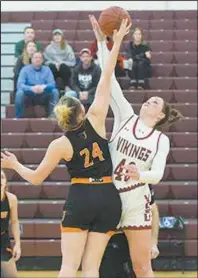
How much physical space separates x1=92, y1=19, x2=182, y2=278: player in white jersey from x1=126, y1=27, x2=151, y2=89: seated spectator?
5.22 m

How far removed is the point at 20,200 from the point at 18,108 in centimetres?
153

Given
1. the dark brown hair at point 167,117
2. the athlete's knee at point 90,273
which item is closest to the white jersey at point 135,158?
the dark brown hair at point 167,117

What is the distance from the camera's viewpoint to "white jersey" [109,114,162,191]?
164 inches

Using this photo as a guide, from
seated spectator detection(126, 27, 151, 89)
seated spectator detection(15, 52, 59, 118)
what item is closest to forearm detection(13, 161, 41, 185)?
seated spectator detection(15, 52, 59, 118)

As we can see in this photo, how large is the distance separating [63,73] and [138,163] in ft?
18.3

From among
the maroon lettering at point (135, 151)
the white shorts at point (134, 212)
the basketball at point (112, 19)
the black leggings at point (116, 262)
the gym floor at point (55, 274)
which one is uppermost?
the basketball at point (112, 19)

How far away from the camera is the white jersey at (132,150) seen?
4.16 m

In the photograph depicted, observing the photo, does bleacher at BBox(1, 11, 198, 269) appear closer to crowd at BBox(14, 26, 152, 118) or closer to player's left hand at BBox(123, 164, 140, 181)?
crowd at BBox(14, 26, 152, 118)

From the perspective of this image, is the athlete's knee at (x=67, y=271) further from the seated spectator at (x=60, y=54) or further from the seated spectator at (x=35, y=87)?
the seated spectator at (x=60, y=54)

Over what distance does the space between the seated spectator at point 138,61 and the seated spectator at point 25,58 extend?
142 centimetres

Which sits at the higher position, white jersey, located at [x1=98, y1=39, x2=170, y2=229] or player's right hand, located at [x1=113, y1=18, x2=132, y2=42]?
player's right hand, located at [x1=113, y1=18, x2=132, y2=42]

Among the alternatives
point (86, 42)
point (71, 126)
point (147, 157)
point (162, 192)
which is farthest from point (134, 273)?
point (86, 42)

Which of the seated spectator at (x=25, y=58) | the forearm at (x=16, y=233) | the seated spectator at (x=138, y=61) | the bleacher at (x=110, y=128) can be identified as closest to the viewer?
the forearm at (x=16, y=233)

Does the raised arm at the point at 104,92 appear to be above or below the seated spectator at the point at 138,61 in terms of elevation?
below
